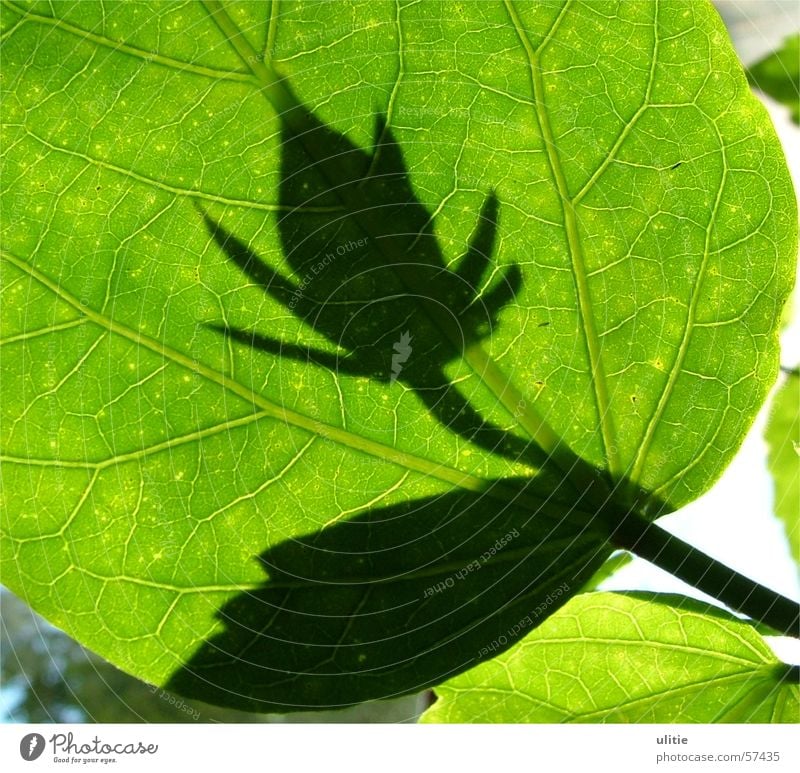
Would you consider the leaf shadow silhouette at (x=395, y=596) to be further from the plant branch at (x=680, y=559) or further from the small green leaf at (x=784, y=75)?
the small green leaf at (x=784, y=75)

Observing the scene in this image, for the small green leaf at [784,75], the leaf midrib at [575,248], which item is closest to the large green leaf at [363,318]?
the leaf midrib at [575,248]

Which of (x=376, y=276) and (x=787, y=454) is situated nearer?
(x=376, y=276)

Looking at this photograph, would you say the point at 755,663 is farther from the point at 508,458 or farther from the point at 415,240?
the point at 415,240

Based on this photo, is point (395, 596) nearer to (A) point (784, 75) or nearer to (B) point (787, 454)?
(B) point (787, 454)

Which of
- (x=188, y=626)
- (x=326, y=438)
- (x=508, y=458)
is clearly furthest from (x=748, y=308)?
(x=188, y=626)

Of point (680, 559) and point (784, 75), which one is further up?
point (784, 75)
